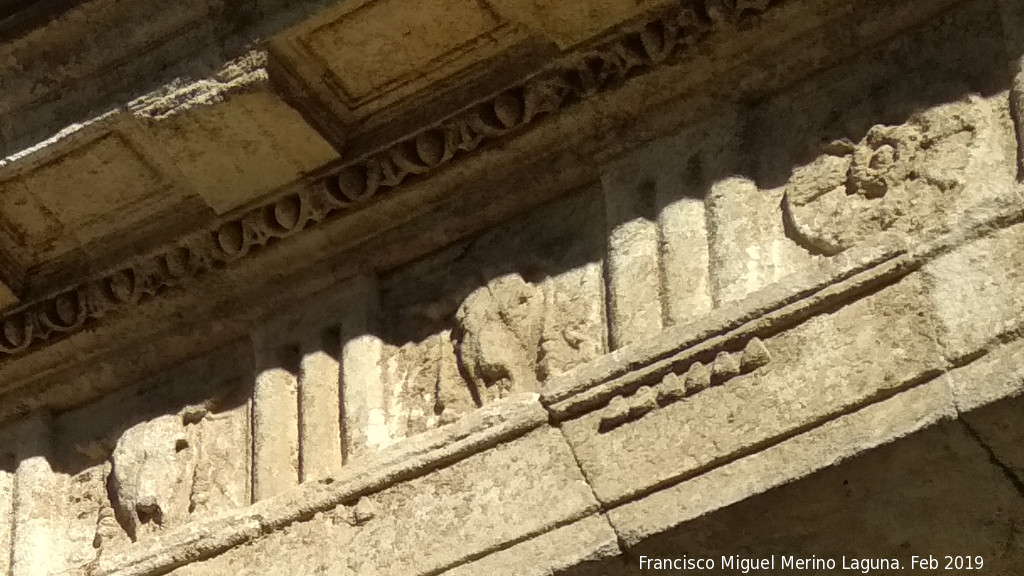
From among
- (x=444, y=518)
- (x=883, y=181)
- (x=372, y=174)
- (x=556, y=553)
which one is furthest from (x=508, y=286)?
(x=883, y=181)

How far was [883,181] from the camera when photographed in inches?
150

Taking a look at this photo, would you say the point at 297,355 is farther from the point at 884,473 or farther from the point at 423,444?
the point at 884,473

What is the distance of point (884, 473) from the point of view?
3467 mm

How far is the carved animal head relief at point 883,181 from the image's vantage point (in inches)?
147

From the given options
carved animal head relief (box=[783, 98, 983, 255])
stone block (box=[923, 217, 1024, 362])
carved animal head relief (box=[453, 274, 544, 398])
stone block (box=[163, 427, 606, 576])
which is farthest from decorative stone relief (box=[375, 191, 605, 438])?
stone block (box=[923, 217, 1024, 362])

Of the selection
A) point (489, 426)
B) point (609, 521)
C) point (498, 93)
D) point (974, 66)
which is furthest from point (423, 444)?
point (974, 66)

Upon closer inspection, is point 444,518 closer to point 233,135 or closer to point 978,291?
point 233,135

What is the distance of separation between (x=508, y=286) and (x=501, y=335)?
116 mm

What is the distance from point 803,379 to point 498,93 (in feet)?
3.16

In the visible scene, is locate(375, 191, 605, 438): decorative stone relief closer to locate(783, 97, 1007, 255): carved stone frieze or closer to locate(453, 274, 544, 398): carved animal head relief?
locate(453, 274, 544, 398): carved animal head relief

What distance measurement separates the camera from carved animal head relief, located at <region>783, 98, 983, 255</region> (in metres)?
3.72

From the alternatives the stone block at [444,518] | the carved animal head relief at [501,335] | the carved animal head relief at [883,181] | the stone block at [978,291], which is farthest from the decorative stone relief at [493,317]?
the stone block at [978,291]

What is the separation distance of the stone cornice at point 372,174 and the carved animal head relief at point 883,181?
37cm

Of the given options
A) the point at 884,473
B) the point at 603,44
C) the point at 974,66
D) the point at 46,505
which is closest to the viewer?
the point at 884,473
